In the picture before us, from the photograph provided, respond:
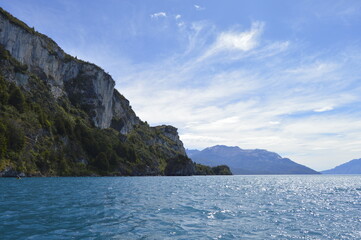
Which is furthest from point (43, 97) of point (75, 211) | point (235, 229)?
point (235, 229)

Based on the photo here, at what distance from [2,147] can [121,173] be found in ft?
292

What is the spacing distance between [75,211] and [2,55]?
13926 cm

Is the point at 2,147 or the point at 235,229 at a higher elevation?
the point at 2,147

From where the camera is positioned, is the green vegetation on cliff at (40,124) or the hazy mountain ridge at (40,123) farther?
the hazy mountain ridge at (40,123)

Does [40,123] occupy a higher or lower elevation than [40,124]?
higher

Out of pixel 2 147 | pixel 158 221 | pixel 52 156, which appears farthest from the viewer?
pixel 52 156

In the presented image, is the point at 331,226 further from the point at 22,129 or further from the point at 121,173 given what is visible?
the point at 121,173

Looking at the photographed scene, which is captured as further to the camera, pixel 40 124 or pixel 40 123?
pixel 40 123

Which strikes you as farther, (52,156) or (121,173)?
(121,173)

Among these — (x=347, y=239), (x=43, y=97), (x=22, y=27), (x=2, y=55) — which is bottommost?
(x=347, y=239)

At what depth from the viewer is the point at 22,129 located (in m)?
114

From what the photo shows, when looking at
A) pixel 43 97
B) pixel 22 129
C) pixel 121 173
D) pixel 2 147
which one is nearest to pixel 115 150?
pixel 121 173

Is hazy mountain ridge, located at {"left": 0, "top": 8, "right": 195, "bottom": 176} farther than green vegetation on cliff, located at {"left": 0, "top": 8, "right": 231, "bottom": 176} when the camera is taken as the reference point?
Yes

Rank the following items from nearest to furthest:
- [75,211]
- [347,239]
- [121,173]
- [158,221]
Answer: [347,239] → [158,221] → [75,211] → [121,173]
